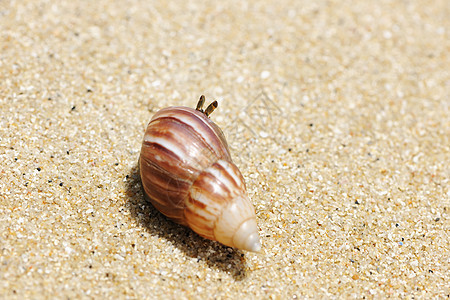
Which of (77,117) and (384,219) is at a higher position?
(384,219)

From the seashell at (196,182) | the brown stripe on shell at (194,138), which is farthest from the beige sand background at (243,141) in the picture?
the brown stripe on shell at (194,138)

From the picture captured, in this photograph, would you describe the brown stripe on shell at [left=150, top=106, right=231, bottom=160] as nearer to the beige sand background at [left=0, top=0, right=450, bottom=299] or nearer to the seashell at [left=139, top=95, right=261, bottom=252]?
the seashell at [left=139, top=95, right=261, bottom=252]

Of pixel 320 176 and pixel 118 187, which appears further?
pixel 320 176

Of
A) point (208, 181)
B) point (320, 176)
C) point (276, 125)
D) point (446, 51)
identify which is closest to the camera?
point (208, 181)

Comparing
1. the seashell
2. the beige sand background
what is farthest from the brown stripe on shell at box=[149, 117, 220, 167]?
the beige sand background

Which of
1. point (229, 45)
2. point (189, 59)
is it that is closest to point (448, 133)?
point (229, 45)

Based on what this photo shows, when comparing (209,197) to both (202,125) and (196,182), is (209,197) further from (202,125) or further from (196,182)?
(202,125)

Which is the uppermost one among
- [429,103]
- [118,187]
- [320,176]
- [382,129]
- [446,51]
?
[446,51]

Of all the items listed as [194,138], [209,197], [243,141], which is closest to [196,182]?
[209,197]

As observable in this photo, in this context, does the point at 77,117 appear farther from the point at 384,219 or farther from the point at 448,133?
the point at 448,133
